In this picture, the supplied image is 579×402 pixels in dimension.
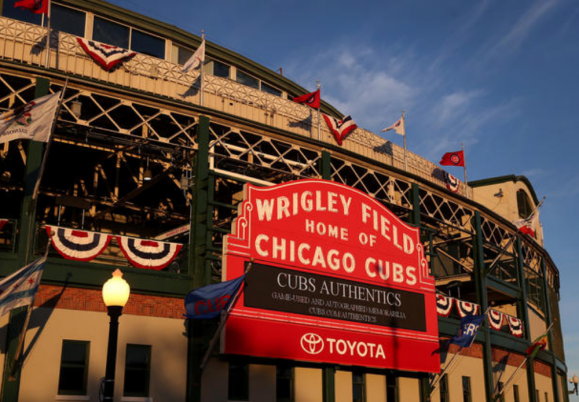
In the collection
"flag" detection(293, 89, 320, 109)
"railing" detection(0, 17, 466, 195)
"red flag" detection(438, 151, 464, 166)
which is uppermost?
"red flag" detection(438, 151, 464, 166)

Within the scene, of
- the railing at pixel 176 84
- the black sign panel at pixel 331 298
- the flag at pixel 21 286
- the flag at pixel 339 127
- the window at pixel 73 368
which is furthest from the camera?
the flag at pixel 339 127

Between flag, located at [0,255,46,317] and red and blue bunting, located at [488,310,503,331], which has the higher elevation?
red and blue bunting, located at [488,310,503,331]

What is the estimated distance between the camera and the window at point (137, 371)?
22922 millimetres

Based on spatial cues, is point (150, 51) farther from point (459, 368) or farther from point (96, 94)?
point (459, 368)

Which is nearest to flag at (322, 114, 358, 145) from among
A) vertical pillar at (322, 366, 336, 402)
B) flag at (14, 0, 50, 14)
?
vertical pillar at (322, 366, 336, 402)

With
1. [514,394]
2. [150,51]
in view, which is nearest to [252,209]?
[150,51]

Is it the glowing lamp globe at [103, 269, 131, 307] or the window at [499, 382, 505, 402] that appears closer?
the glowing lamp globe at [103, 269, 131, 307]

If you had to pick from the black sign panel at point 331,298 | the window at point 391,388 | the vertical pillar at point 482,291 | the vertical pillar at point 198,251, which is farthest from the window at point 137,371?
the vertical pillar at point 482,291

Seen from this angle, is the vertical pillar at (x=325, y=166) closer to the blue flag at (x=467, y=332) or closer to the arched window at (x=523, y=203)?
the blue flag at (x=467, y=332)

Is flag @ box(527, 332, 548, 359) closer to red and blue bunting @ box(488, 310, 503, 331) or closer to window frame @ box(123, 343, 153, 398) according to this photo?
red and blue bunting @ box(488, 310, 503, 331)

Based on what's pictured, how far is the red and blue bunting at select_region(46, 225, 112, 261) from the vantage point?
74.4ft

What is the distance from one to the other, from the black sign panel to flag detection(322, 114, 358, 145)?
7636mm

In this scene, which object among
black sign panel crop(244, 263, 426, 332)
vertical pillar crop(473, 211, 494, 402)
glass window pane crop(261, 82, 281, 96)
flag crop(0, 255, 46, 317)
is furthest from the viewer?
glass window pane crop(261, 82, 281, 96)

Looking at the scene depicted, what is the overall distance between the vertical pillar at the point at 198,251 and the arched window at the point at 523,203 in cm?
3189
